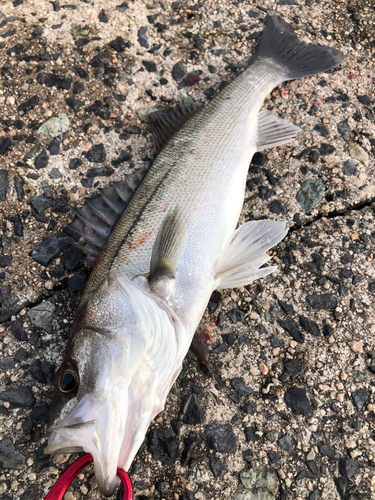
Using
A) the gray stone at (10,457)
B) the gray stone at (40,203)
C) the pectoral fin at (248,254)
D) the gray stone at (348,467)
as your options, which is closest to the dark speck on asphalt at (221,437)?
the gray stone at (348,467)

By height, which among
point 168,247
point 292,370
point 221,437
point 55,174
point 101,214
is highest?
point 55,174

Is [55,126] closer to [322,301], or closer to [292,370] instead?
[322,301]

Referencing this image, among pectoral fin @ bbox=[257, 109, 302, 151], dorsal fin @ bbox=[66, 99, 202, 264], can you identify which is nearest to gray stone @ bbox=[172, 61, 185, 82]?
pectoral fin @ bbox=[257, 109, 302, 151]

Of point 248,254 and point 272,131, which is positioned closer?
point 248,254

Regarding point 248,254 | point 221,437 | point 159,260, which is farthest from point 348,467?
point 159,260

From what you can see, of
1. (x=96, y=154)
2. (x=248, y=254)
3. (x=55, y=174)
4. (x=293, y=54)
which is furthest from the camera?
(x=293, y=54)

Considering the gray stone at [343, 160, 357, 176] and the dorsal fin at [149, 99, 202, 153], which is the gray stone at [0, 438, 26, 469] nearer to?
the dorsal fin at [149, 99, 202, 153]

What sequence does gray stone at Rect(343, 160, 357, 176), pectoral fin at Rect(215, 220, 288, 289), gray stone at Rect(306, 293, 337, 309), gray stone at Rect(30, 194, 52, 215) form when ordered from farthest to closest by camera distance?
gray stone at Rect(343, 160, 357, 176) < gray stone at Rect(30, 194, 52, 215) < gray stone at Rect(306, 293, 337, 309) < pectoral fin at Rect(215, 220, 288, 289)
